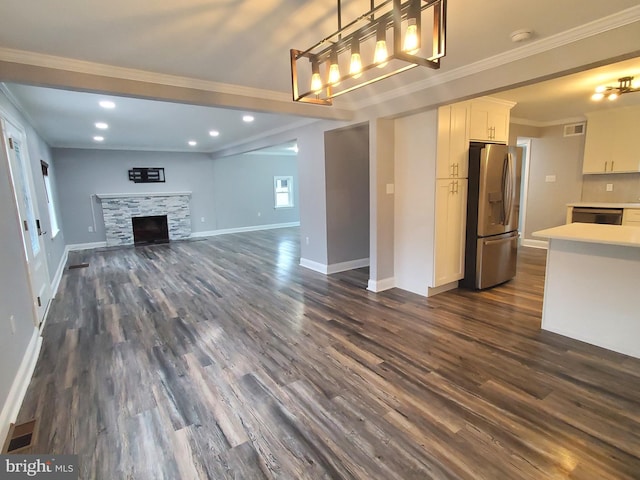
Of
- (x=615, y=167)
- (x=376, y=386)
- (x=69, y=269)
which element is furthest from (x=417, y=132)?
(x=69, y=269)

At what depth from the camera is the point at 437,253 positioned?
158 inches

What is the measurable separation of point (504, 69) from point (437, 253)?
6.71 feet

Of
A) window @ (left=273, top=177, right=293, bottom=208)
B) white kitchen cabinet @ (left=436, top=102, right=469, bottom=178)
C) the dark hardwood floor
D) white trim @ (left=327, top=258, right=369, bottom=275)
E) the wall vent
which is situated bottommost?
the dark hardwood floor

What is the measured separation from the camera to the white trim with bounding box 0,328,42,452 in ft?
6.36

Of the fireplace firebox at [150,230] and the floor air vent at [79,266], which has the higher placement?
the fireplace firebox at [150,230]

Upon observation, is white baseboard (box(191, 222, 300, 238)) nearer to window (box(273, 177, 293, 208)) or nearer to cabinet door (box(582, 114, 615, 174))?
window (box(273, 177, 293, 208))

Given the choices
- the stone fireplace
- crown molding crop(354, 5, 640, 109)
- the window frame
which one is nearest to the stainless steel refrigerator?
crown molding crop(354, 5, 640, 109)

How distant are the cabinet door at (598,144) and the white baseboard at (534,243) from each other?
5.09ft

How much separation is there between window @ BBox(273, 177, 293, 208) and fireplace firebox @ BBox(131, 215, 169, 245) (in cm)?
347

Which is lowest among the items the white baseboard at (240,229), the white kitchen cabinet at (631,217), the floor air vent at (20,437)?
the floor air vent at (20,437)

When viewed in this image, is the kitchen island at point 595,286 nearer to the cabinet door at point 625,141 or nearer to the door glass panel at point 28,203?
the cabinet door at point 625,141

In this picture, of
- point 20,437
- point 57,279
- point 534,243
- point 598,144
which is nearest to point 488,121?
point 598,144

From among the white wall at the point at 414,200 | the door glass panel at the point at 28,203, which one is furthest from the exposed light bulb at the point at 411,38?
the door glass panel at the point at 28,203

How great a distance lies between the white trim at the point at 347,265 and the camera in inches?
211
